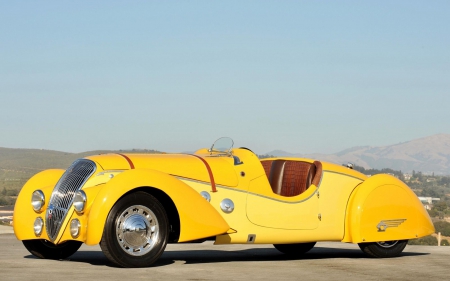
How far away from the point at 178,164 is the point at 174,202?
89 cm

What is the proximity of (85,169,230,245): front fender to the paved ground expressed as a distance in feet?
1.50

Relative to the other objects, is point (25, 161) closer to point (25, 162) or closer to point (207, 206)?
point (25, 162)

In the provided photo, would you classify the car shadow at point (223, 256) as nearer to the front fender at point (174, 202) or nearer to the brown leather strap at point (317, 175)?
the front fender at point (174, 202)

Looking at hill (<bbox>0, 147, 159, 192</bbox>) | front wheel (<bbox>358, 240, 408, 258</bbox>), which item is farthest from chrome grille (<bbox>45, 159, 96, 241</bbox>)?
hill (<bbox>0, 147, 159, 192</bbox>)

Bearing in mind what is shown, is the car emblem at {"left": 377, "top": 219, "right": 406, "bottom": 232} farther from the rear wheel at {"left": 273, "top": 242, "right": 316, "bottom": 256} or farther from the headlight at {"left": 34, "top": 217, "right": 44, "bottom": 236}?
the headlight at {"left": 34, "top": 217, "right": 44, "bottom": 236}

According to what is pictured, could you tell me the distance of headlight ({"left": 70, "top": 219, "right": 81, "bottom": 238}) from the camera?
993cm

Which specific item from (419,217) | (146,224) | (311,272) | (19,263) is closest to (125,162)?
(146,224)

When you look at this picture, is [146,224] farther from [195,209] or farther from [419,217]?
[419,217]

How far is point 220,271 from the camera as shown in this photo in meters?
9.77

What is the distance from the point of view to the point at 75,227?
392 inches

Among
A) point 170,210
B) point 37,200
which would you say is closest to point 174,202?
point 170,210

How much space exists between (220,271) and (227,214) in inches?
52.0

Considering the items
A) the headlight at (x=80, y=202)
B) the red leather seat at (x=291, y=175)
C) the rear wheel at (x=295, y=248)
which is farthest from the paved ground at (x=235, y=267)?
the red leather seat at (x=291, y=175)

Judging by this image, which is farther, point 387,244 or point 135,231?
point 387,244
